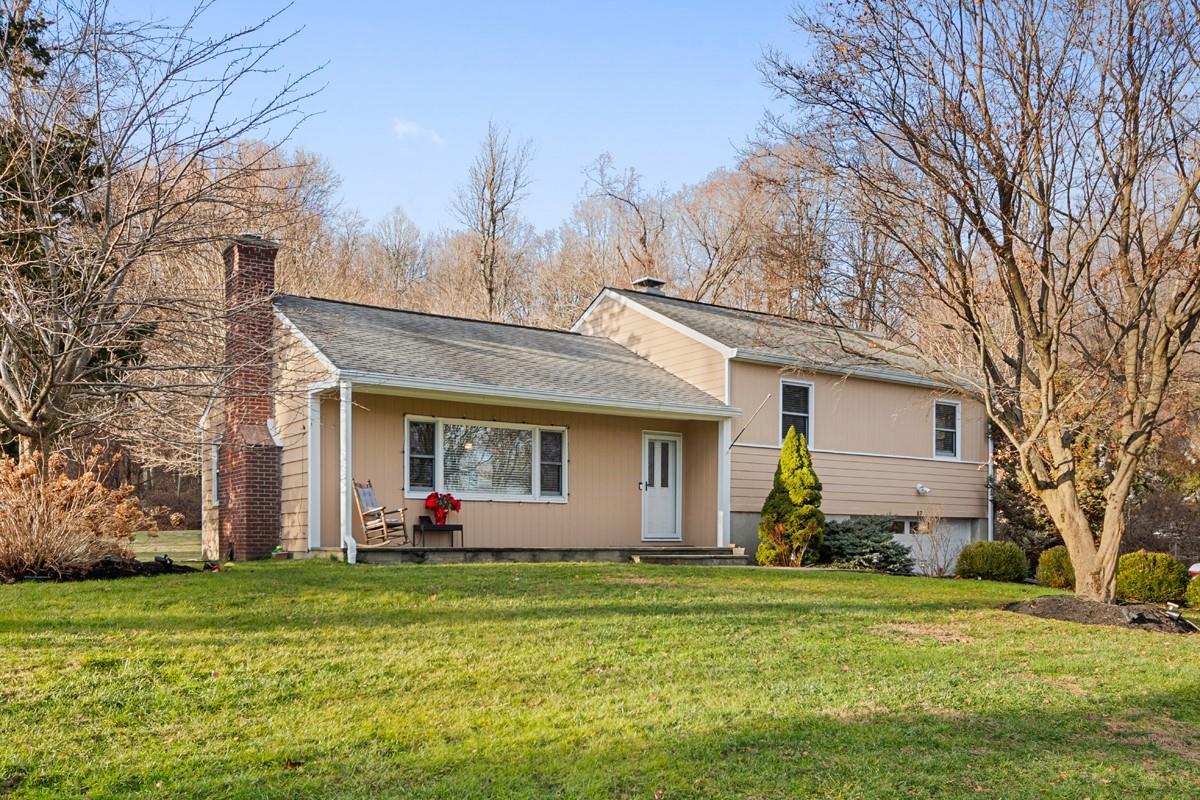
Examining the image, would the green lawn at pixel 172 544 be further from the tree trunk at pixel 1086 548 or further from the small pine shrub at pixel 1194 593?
the small pine shrub at pixel 1194 593

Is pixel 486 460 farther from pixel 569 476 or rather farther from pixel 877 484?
pixel 877 484

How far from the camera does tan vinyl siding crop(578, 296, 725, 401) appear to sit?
17859 mm

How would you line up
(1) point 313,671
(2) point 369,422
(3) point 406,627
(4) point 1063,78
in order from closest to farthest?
(1) point 313,671, (3) point 406,627, (4) point 1063,78, (2) point 369,422

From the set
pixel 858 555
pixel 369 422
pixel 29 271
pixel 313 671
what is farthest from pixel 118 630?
pixel 858 555

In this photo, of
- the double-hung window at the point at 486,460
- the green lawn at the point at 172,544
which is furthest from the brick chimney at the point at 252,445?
the green lawn at the point at 172,544

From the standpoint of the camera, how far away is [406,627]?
850 centimetres

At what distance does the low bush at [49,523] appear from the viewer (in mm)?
9891

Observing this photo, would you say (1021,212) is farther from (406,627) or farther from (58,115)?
(58,115)

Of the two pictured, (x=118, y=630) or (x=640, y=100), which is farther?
(x=640, y=100)

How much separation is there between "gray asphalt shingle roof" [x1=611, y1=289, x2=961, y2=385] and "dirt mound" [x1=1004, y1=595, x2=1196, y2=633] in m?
5.57

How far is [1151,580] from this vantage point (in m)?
14.4

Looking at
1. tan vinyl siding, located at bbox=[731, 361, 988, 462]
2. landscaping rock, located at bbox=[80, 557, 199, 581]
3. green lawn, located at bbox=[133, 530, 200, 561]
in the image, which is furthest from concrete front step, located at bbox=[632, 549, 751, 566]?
green lawn, located at bbox=[133, 530, 200, 561]

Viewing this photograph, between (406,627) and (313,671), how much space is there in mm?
1399

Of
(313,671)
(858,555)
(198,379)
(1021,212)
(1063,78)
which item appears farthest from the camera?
(858,555)
